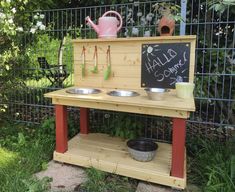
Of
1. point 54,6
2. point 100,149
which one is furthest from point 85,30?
point 100,149

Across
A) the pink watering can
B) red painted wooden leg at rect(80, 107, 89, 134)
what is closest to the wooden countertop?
red painted wooden leg at rect(80, 107, 89, 134)

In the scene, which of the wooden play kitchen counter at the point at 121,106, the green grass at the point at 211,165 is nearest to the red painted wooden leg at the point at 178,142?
the wooden play kitchen counter at the point at 121,106

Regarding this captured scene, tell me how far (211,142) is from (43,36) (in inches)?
101

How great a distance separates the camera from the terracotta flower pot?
8.41 ft

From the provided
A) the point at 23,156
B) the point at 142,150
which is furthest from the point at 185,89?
the point at 23,156

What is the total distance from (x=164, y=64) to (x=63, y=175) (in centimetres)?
150

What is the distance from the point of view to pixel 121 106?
7.31 ft

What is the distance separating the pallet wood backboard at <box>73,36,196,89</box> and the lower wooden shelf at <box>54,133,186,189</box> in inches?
26.0

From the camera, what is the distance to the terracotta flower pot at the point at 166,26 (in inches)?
101

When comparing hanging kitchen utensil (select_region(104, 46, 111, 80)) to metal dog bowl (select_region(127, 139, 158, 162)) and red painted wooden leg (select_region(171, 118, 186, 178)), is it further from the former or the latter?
red painted wooden leg (select_region(171, 118, 186, 178))

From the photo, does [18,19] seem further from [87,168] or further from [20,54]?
[87,168]

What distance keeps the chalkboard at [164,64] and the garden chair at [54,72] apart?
1.26 meters

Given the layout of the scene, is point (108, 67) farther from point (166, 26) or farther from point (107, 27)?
point (166, 26)

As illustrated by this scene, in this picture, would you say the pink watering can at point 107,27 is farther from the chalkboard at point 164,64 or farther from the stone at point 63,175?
the stone at point 63,175
